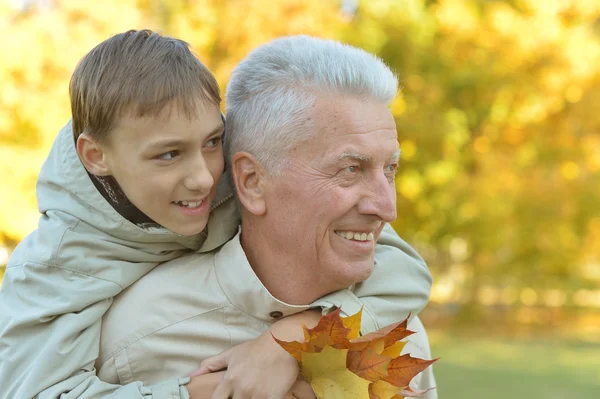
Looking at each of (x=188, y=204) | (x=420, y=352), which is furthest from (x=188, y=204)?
(x=420, y=352)

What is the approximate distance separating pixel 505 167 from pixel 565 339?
11.8 ft

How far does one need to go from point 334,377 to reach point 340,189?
0.49 metres

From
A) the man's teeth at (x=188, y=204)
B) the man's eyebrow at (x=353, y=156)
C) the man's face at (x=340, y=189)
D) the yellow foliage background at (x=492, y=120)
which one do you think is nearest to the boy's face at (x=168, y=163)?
the man's teeth at (x=188, y=204)

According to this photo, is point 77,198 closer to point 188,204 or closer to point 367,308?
point 188,204

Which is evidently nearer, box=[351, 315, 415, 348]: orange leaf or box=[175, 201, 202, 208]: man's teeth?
box=[351, 315, 415, 348]: orange leaf

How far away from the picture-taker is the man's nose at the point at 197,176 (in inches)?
82.7

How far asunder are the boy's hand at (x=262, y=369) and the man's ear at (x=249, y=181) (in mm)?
343

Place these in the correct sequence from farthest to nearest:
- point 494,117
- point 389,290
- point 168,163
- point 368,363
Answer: point 494,117
point 389,290
point 168,163
point 368,363

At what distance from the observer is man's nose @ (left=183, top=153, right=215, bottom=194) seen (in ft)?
6.89

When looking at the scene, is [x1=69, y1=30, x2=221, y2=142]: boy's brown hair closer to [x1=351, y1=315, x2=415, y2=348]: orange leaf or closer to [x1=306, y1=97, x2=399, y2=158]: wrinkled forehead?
[x1=306, y1=97, x2=399, y2=158]: wrinkled forehead

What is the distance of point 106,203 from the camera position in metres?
2.12

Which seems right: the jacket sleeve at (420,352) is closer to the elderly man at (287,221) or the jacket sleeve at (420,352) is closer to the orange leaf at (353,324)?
the elderly man at (287,221)

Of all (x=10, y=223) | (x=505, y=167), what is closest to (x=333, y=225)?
(x=10, y=223)

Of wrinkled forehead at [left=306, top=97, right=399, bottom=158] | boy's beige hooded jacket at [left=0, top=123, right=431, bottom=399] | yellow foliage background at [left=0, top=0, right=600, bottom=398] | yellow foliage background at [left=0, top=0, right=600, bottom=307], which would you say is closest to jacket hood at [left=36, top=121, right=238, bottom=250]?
boy's beige hooded jacket at [left=0, top=123, right=431, bottom=399]
